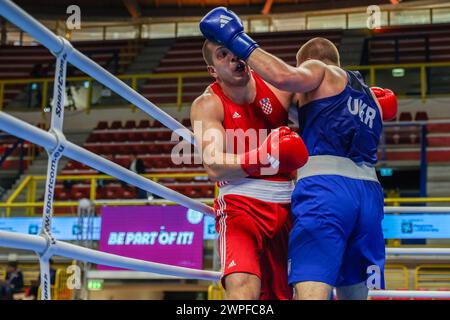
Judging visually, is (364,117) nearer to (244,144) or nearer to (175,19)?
(244,144)

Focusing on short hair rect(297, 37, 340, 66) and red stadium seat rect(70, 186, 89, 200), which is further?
red stadium seat rect(70, 186, 89, 200)

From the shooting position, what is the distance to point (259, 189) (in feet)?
8.34

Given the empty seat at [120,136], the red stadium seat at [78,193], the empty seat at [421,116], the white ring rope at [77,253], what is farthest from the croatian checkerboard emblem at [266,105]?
the empty seat at [120,136]

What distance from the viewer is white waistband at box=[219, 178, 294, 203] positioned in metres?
2.53

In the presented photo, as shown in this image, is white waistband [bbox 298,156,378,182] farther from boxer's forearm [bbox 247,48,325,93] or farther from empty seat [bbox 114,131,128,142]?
empty seat [bbox 114,131,128,142]

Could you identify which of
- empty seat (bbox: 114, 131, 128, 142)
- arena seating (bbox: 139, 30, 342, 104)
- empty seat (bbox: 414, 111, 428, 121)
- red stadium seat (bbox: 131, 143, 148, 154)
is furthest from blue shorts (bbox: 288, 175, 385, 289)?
arena seating (bbox: 139, 30, 342, 104)

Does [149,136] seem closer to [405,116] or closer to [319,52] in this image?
[405,116]

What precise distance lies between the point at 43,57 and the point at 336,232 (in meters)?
14.9

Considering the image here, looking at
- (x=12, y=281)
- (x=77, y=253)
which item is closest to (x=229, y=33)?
(x=77, y=253)

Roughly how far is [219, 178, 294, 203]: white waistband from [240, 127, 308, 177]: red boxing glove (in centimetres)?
21

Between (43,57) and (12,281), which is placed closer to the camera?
(12,281)

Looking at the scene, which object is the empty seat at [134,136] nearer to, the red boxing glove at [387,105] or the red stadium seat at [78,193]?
the red stadium seat at [78,193]

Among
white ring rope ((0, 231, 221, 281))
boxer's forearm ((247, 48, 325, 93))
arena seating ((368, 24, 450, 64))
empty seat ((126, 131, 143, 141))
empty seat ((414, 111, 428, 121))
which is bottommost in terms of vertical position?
white ring rope ((0, 231, 221, 281))

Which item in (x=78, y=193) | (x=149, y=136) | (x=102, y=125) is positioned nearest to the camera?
(x=78, y=193)
